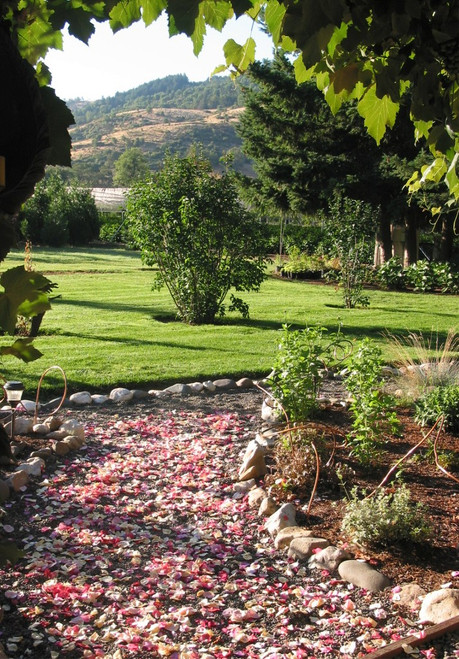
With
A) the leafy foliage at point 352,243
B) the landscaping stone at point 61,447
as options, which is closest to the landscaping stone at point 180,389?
the landscaping stone at point 61,447

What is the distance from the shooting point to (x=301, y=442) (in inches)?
165

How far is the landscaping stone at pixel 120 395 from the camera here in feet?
19.4

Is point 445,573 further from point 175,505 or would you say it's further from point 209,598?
point 175,505

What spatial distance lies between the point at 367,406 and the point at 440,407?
92 centimetres

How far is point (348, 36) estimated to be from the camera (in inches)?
81.9

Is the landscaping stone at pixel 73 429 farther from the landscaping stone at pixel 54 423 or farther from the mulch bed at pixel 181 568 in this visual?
the landscaping stone at pixel 54 423

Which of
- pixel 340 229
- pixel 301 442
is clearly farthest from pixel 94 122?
pixel 301 442

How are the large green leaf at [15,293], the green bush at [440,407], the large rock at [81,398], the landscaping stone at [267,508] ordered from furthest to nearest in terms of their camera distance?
1. the large rock at [81,398]
2. the green bush at [440,407]
3. the landscaping stone at [267,508]
4. the large green leaf at [15,293]

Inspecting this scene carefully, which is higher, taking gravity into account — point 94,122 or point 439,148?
point 94,122

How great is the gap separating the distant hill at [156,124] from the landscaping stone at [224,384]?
71.1 meters

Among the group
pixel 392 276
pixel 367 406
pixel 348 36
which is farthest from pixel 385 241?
pixel 348 36

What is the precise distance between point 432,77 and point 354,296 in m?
10.5

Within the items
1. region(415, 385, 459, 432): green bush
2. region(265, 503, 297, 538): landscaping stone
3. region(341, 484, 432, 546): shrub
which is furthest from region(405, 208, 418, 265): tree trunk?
region(341, 484, 432, 546): shrub

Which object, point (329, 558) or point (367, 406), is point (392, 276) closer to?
point (367, 406)
